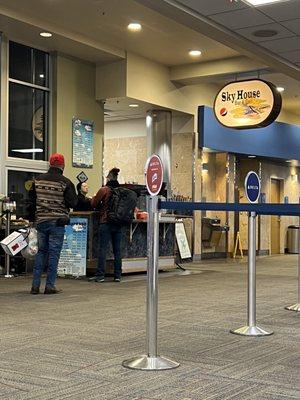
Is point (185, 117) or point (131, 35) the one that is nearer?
point (131, 35)

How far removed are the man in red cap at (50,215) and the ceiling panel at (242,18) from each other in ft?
9.42

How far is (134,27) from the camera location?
10.3m

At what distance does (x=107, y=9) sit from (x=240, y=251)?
319 inches

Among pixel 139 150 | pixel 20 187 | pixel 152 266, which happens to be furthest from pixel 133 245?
pixel 152 266

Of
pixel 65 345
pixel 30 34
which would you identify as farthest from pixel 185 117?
pixel 65 345

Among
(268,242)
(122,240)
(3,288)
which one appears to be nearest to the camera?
(3,288)

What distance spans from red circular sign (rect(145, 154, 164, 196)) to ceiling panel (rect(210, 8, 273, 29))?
4.42 metres

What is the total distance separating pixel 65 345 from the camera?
14.3 ft

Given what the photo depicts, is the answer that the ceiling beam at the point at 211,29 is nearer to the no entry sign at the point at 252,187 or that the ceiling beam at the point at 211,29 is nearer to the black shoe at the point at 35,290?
the no entry sign at the point at 252,187

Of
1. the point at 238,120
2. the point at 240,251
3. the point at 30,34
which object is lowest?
the point at 240,251

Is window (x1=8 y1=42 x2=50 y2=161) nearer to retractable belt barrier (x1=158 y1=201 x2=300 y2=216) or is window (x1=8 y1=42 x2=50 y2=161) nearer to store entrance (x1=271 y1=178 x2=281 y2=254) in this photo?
retractable belt barrier (x1=158 y1=201 x2=300 y2=216)

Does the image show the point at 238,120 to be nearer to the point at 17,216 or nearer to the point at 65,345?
the point at 17,216

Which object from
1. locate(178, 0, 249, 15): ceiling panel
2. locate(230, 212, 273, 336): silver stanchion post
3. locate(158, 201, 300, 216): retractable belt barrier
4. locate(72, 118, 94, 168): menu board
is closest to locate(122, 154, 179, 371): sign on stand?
locate(158, 201, 300, 216): retractable belt barrier

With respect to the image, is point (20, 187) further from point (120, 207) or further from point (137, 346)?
point (137, 346)
